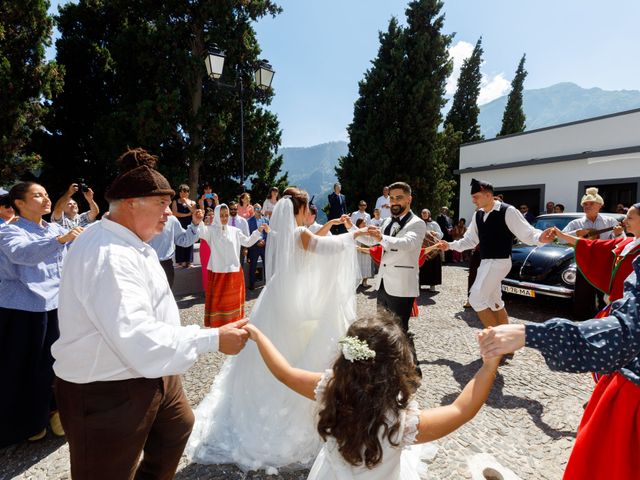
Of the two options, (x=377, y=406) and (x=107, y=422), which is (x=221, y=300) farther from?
(x=377, y=406)

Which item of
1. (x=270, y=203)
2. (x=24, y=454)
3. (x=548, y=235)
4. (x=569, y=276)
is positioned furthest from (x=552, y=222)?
(x=24, y=454)

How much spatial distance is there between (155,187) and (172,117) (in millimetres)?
14882

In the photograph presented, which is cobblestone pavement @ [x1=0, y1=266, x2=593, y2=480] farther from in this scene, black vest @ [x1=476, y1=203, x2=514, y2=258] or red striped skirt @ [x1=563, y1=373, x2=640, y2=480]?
black vest @ [x1=476, y1=203, x2=514, y2=258]

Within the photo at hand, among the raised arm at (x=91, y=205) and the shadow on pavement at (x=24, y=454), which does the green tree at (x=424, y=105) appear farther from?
the shadow on pavement at (x=24, y=454)

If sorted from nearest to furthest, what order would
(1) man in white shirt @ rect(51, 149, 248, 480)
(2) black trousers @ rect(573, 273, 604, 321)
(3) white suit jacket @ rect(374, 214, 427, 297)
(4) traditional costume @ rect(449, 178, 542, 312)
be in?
(1) man in white shirt @ rect(51, 149, 248, 480) < (3) white suit jacket @ rect(374, 214, 427, 297) < (4) traditional costume @ rect(449, 178, 542, 312) < (2) black trousers @ rect(573, 273, 604, 321)

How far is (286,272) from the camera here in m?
3.37

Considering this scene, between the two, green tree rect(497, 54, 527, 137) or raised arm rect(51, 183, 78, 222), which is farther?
green tree rect(497, 54, 527, 137)

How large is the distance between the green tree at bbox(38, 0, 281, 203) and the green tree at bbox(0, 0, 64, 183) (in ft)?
7.41

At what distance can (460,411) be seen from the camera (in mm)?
1604

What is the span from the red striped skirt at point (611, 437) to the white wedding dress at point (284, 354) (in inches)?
59.1

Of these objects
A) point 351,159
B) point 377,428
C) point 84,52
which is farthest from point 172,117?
point 377,428

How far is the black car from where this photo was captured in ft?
20.4

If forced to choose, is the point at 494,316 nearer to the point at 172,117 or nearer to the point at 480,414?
the point at 480,414

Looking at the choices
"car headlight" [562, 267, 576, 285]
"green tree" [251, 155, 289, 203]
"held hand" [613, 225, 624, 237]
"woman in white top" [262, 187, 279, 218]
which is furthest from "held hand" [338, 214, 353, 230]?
"green tree" [251, 155, 289, 203]
